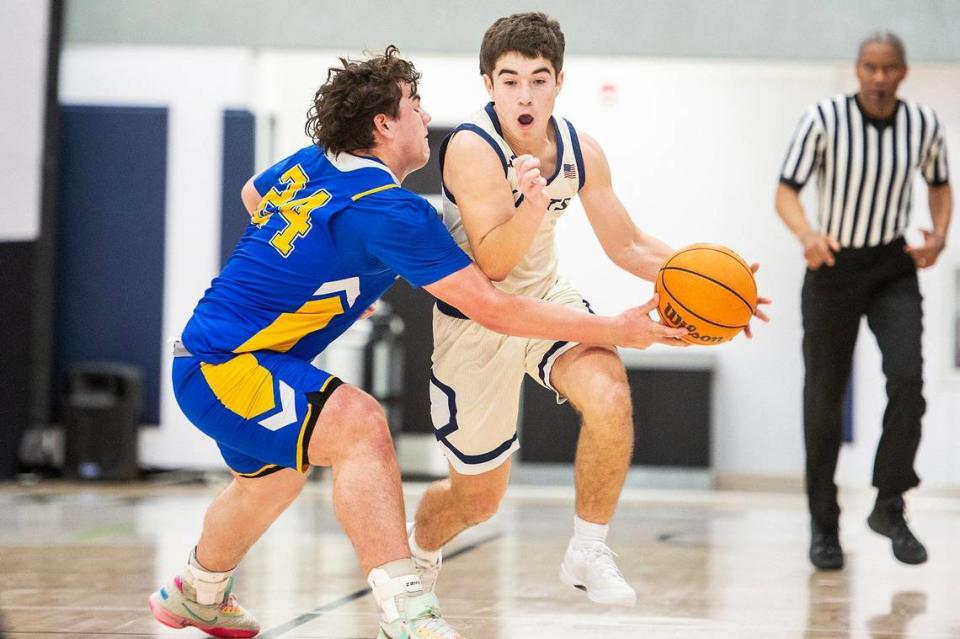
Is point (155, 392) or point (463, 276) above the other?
point (463, 276)

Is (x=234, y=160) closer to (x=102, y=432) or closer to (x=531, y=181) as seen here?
(x=102, y=432)

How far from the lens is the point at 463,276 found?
2.88m

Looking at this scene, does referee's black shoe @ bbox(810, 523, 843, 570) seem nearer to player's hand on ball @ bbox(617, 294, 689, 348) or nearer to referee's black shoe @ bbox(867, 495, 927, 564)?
referee's black shoe @ bbox(867, 495, 927, 564)

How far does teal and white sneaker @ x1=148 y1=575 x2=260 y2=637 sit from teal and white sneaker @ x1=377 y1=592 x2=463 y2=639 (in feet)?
2.49

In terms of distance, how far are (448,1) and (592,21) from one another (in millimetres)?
970

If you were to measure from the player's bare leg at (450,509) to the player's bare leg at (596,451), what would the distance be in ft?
0.94

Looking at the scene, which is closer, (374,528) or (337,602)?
(374,528)

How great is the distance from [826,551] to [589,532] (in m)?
1.85

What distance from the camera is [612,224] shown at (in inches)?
137

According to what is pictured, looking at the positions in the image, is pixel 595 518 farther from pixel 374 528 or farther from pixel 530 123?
pixel 530 123

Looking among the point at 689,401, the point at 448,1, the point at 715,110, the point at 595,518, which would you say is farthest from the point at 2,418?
the point at 595,518

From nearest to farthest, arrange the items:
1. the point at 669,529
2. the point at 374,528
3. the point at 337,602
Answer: the point at 374,528, the point at 337,602, the point at 669,529

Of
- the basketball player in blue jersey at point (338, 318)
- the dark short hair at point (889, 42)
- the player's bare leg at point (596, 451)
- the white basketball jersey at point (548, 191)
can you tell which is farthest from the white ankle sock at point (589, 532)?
the dark short hair at point (889, 42)

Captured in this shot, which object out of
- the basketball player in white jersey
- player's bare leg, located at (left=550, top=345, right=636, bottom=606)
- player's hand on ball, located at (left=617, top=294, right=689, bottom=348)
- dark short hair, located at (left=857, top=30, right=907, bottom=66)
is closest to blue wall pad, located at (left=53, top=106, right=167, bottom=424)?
dark short hair, located at (left=857, top=30, right=907, bottom=66)
